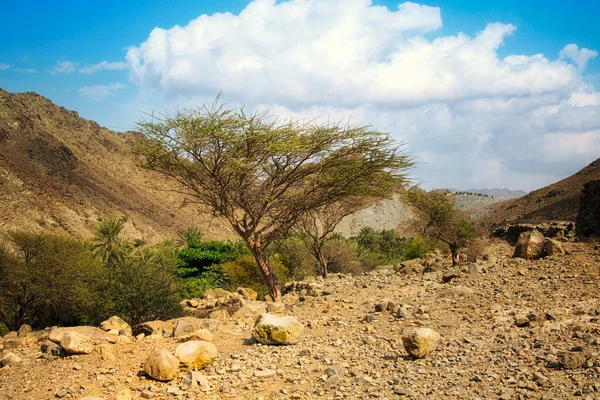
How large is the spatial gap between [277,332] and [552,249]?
918 centimetres

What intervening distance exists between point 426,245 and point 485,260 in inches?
710

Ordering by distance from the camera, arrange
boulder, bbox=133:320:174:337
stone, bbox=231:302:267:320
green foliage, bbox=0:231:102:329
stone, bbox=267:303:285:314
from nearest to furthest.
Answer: boulder, bbox=133:320:174:337 → stone, bbox=231:302:267:320 → stone, bbox=267:303:285:314 → green foliage, bbox=0:231:102:329

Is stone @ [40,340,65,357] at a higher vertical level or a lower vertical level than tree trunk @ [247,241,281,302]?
lower

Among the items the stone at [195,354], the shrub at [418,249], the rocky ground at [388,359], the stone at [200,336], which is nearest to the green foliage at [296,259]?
the shrub at [418,249]

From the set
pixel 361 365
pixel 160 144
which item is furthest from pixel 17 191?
pixel 361 365

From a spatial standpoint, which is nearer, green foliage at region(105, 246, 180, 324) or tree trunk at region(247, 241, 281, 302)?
tree trunk at region(247, 241, 281, 302)

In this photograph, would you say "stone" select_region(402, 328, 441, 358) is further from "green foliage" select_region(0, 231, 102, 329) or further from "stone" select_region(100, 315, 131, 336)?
"green foliage" select_region(0, 231, 102, 329)

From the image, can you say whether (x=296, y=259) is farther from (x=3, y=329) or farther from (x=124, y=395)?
(x=124, y=395)


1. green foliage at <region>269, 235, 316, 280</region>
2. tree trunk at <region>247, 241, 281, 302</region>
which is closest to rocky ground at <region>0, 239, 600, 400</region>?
tree trunk at <region>247, 241, 281, 302</region>

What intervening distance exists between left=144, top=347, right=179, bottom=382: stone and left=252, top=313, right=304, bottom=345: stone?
61.4 inches

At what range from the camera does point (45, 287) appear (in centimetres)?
1788

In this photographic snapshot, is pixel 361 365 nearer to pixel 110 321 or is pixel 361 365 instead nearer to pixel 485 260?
pixel 110 321

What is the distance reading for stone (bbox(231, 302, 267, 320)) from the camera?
10.1 metres

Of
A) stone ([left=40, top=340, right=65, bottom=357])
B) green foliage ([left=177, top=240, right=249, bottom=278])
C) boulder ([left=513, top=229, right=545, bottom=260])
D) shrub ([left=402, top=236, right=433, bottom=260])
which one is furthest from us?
green foliage ([left=177, top=240, right=249, bottom=278])
